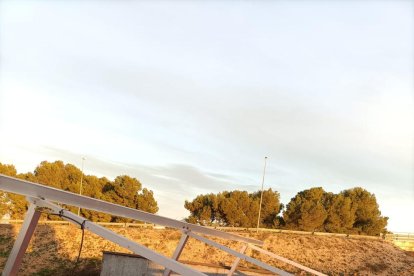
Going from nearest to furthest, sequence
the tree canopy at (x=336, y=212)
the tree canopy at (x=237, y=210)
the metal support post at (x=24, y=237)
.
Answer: the metal support post at (x=24, y=237) < the tree canopy at (x=336, y=212) < the tree canopy at (x=237, y=210)

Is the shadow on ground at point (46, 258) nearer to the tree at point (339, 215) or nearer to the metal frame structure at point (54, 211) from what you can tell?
the metal frame structure at point (54, 211)

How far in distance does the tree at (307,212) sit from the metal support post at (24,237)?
7679 centimetres

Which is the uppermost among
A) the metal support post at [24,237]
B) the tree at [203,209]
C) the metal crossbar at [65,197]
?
the tree at [203,209]

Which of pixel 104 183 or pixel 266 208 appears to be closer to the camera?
pixel 266 208

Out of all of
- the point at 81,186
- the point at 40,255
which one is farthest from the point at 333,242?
the point at 81,186

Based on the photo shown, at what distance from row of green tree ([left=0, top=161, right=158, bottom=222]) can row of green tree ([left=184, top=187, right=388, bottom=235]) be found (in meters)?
11.5

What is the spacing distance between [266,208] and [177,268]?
8228 centimetres

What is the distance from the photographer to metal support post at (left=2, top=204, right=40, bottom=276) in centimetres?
835

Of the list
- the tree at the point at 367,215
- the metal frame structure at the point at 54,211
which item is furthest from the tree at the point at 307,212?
the metal frame structure at the point at 54,211

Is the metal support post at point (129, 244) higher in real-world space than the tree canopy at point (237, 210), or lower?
lower

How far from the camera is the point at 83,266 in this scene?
50594 millimetres

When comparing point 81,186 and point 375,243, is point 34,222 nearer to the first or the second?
point 375,243

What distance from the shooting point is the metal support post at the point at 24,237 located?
8352 millimetres

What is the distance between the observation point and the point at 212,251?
58.2 metres
